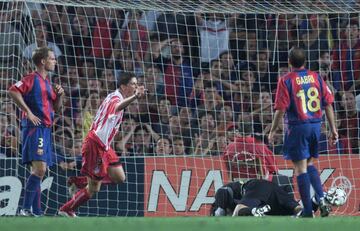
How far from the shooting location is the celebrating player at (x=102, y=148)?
11867 mm

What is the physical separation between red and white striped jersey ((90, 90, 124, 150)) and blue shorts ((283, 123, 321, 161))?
6.56 ft

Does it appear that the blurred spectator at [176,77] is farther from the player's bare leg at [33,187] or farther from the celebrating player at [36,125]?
the player's bare leg at [33,187]

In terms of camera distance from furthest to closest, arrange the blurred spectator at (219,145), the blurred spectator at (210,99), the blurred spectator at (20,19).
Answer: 1. the blurred spectator at (210,99)
2. the blurred spectator at (219,145)
3. the blurred spectator at (20,19)

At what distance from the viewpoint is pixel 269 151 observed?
13062 millimetres

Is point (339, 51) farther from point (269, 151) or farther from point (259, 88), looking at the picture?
point (269, 151)

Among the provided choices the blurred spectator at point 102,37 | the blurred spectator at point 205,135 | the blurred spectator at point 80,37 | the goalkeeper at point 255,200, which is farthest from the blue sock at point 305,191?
the blurred spectator at point 80,37

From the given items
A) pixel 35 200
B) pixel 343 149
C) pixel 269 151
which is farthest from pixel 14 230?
pixel 343 149

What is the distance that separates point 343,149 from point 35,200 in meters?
4.39

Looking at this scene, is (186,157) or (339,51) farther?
(339,51)

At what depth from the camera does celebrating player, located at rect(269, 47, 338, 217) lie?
35.1 ft

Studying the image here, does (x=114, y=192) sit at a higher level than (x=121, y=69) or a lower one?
lower

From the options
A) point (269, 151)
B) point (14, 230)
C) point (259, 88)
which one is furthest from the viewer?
point (259, 88)

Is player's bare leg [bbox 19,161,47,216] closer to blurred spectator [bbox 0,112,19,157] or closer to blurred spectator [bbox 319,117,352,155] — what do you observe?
blurred spectator [bbox 0,112,19,157]

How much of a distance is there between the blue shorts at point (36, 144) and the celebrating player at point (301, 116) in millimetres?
2187
